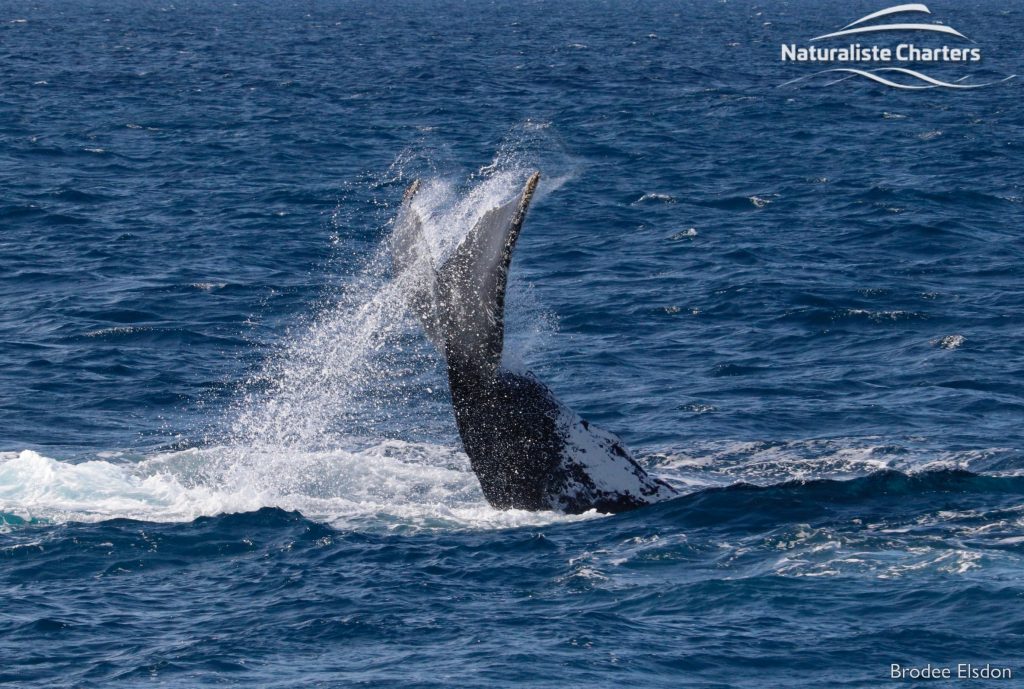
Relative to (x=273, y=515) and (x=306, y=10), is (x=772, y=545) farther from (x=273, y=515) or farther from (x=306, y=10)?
(x=306, y=10)

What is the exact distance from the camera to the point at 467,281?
13.5m

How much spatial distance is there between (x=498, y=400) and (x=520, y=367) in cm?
52

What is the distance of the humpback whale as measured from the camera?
13.5 meters

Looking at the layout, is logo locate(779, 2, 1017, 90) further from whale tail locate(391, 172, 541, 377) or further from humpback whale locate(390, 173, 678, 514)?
whale tail locate(391, 172, 541, 377)

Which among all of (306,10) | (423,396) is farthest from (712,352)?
(306,10)

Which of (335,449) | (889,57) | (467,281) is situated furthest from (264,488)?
(889,57)

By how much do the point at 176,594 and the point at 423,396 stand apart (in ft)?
26.7

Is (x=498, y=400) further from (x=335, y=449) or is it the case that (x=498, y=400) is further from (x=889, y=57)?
(x=889, y=57)

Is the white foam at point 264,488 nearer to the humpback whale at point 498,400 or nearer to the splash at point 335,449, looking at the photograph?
the splash at point 335,449

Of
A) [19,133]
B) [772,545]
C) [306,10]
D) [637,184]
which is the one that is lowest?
[772,545]

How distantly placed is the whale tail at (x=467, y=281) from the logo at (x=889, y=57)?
153 ft

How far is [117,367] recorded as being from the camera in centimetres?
2422

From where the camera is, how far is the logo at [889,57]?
6681cm

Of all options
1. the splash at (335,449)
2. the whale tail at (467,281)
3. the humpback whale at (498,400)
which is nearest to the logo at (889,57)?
the splash at (335,449)
